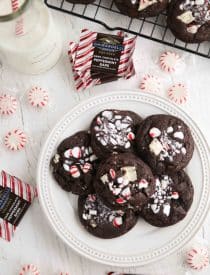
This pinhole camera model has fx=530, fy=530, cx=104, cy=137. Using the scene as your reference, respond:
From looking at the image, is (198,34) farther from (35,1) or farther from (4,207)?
(4,207)

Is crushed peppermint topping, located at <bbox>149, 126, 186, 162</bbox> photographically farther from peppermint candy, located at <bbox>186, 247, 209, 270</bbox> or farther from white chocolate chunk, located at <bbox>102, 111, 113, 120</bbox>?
peppermint candy, located at <bbox>186, 247, 209, 270</bbox>

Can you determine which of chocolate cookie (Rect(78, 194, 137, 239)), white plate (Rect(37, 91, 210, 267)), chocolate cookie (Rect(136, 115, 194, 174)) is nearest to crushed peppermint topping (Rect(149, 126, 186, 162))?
chocolate cookie (Rect(136, 115, 194, 174))

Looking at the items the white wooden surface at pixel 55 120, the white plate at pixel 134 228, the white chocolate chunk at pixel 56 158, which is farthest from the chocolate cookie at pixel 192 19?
the white chocolate chunk at pixel 56 158

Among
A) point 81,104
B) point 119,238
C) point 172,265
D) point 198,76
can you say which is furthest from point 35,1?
point 172,265

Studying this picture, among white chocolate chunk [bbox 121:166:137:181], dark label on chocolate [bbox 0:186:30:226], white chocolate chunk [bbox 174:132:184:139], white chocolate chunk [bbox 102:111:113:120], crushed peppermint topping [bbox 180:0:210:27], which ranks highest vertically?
crushed peppermint topping [bbox 180:0:210:27]

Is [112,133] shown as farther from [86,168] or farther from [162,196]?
[162,196]

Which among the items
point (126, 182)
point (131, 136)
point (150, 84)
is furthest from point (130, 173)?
point (150, 84)
